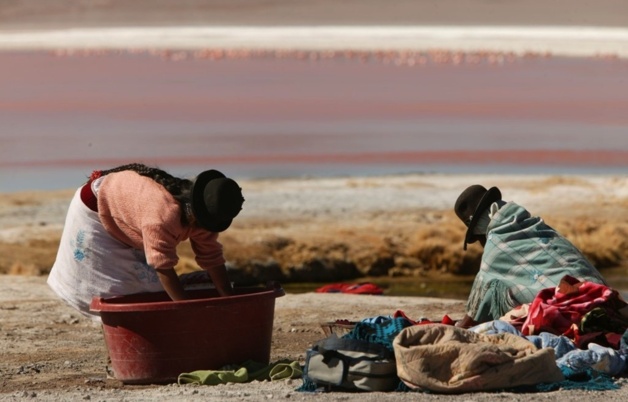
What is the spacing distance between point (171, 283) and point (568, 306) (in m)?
2.06

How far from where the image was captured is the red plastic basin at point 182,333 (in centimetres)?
767

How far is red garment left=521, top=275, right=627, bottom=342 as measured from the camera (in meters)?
7.80

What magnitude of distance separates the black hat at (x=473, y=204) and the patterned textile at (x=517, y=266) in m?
0.15

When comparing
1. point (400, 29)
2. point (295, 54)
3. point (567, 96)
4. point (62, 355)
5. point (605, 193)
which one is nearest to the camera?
point (62, 355)

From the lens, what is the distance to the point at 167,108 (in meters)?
29.5

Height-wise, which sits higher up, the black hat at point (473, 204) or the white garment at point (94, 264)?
the black hat at point (473, 204)

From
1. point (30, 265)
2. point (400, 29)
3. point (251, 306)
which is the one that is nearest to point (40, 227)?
point (30, 265)

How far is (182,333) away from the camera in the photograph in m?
7.71

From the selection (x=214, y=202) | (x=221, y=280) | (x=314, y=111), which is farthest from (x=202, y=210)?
(x=314, y=111)

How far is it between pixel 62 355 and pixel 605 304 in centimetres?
334

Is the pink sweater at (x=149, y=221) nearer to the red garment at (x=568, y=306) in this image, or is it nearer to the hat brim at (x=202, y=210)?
the hat brim at (x=202, y=210)

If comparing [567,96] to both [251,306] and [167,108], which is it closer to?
[167,108]

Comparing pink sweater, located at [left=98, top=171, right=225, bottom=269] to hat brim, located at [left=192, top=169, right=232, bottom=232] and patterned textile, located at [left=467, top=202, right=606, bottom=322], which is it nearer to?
hat brim, located at [left=192, top=169, right=232, bottom=232]

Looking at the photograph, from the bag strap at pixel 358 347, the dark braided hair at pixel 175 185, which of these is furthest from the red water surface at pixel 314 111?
the bag strap at pixel 358 347
